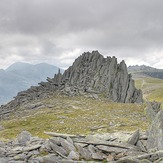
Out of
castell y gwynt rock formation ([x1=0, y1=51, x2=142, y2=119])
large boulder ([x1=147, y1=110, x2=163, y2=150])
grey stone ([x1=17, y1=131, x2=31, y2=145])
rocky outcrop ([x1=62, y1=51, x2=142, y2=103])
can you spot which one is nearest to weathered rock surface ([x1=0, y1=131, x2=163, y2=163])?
large boulder ([x1=147, y1=110, x2=163, y2=150])

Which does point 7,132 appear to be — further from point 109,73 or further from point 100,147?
point 109,73

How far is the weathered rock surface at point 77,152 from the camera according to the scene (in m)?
27.7

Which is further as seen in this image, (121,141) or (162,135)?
(121,141)

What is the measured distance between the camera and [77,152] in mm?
28922

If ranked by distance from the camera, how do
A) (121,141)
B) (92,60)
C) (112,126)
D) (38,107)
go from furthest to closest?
(92,60) < (38,107) < (112,126) < (121,141)

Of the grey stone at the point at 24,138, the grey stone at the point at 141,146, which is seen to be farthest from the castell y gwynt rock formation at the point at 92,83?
the grey stone at the point at 141,146

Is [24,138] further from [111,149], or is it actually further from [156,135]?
[156,135]

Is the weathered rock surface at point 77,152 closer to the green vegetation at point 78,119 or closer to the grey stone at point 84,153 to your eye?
the grey stone at point 84,153

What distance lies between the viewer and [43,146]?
31125mm

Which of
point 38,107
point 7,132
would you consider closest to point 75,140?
point 7,132

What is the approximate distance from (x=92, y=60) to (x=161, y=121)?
90.0 m

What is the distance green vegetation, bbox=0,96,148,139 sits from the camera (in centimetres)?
5857

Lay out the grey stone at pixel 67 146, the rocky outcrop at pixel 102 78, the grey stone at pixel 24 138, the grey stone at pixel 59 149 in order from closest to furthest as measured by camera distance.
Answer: the grey stone at pixel 59 149 < the grey stone at pixel 67 146 < the grey stone at pixel 24 138 < the rocky outcrop at pixel 102 78

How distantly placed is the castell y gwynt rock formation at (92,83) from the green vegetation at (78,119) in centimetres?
951
